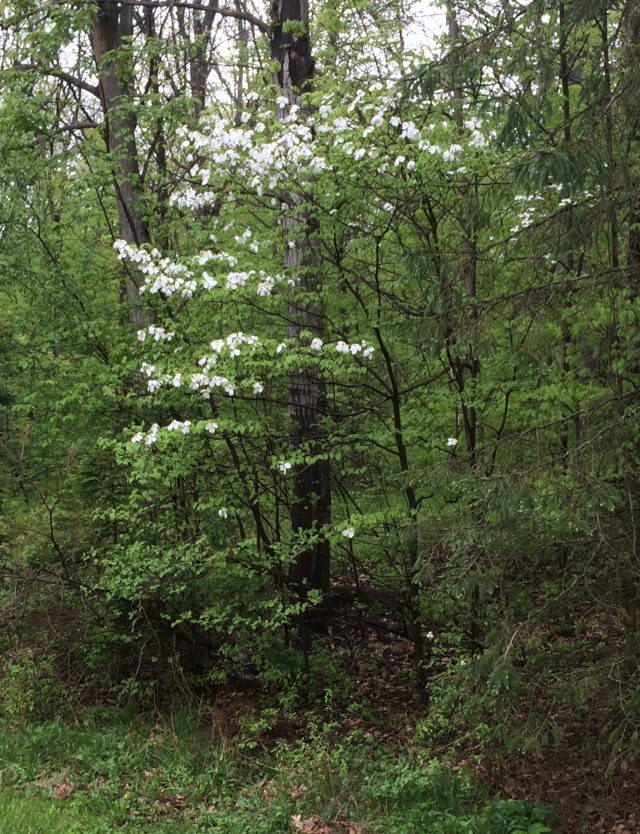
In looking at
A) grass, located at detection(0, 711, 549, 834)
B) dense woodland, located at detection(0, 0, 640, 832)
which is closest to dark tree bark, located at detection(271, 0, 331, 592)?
dense woodland, located at detection(0, 0, 640, 832)

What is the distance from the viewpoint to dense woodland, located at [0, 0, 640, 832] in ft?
16.7

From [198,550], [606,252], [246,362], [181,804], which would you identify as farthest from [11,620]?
[606,252]

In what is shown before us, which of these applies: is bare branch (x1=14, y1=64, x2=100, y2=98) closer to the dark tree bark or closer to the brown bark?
the brown bark

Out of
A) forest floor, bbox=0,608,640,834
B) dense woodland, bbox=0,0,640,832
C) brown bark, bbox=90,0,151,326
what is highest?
brown bark, bbox=90,0,151,326

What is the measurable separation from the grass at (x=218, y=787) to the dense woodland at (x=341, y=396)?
0.40 metres

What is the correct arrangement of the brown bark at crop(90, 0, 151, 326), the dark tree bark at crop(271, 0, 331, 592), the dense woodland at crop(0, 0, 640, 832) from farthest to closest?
the brown bark at crop(90, 0, 151, 326), the dark tree bark at crop(271, 0, 331, 592), the dense woodland at crop(0, 0, 640, 832)

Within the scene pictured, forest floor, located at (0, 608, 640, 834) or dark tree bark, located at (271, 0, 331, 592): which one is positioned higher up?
dark tree bark, located at (271, 0, 331, 592)

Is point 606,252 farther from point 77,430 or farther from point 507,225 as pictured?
point 77,430

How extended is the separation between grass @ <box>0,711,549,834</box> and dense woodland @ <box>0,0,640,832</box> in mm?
403

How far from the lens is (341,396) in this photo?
8.02 m

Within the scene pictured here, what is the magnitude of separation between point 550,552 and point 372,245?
332 cm

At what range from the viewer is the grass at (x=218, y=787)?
203 inches

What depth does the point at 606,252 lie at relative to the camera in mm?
6629

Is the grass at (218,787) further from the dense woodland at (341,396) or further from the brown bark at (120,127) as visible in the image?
the brown bark at (120,127)
